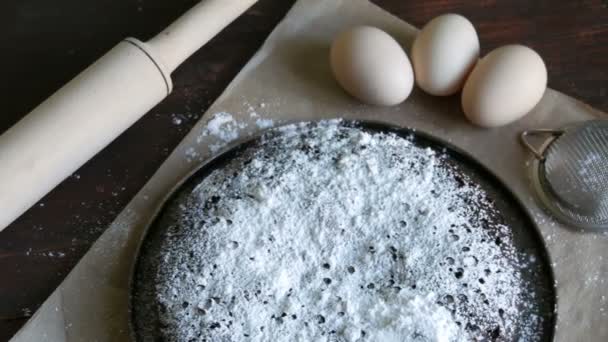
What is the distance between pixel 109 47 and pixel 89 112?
0.24 metres

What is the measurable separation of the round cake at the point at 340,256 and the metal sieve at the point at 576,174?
0.37ft

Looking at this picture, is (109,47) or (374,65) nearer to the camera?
(374,65)

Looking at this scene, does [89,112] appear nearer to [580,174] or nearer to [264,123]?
[264,123]

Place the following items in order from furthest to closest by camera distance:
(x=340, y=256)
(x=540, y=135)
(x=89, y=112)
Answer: (x=540, y=135), (x=89, y=112), (x=340, y=256)

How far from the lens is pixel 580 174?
117 cm

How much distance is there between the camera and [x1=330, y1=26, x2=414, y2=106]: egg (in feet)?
3.85

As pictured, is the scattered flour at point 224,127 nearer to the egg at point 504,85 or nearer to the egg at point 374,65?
the egg at point 374,65

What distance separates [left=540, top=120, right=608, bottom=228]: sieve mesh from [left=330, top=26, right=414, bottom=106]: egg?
27 cm

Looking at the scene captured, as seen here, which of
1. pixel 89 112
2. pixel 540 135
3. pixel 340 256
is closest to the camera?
pixel 340 256

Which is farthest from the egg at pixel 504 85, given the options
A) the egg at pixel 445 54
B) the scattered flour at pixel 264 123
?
the scattered flour at pixel 264 123

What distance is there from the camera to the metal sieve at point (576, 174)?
1159 millimetres

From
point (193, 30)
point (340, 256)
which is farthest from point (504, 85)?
point (193, 30)

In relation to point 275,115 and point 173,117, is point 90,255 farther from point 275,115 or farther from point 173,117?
point 275,115

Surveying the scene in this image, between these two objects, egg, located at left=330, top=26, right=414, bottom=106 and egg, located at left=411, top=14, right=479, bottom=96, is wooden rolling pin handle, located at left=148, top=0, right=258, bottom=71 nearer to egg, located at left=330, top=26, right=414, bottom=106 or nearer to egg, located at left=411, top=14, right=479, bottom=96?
egg, located at left=330, top=26, right=414, bottom=106
